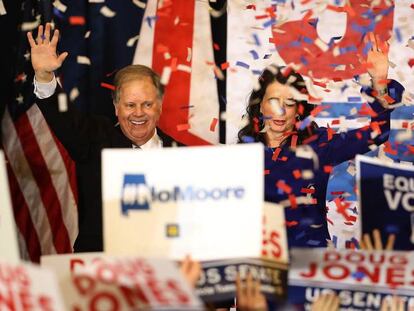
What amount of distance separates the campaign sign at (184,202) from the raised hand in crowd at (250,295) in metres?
0.09

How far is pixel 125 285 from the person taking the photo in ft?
5.51

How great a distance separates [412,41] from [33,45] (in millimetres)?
1848

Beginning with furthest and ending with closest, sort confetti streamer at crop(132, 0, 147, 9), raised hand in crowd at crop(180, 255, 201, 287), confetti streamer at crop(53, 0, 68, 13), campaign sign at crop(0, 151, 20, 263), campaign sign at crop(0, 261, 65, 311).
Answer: confetti streamer at crop(132, 0, 147, 9) < confetti streamer at crop(53, 0, 68, 13) < raised hand in crowd at crop(180, 255, 201, 287) < campaign sign at crop(0, 151, 20, 263) < campaign sign at crop(0, 261, 65, 311)

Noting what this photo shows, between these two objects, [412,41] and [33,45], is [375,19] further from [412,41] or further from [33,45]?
[33,45]

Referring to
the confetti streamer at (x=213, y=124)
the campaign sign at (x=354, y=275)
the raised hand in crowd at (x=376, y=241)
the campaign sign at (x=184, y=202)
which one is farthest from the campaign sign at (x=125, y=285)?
the confetti streamer at (x=213, y=124)

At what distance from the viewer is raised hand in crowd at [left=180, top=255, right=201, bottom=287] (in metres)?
2.11

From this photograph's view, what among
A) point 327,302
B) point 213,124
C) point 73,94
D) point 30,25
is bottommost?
point 327,302

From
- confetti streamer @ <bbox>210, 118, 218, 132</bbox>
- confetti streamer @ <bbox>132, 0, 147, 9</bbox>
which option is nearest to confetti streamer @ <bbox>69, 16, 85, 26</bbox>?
confetti streamer @ <bbox>132, 0, 147, 9</bbox>

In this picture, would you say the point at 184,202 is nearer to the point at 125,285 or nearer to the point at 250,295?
the point at 250,295

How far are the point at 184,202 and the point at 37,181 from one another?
5.96 ft

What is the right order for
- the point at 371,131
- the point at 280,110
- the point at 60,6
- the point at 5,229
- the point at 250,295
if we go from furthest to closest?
the point at 60,6 → the point at 280,110 → the point at 371,131 → the point at 250,295 → the point at 5,229

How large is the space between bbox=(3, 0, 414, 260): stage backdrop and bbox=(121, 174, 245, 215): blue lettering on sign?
5.23 ft

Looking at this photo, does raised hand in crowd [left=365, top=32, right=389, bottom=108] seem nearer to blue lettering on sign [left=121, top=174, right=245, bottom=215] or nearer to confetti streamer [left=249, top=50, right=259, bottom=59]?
confetti streamer [left=249, top=50, right=259, bottom=59]

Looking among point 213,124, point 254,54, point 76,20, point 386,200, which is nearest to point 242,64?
point 254,54
